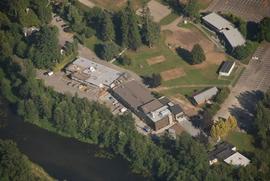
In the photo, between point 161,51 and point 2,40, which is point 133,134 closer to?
point 161,51

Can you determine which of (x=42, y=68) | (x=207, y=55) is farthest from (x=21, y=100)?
(x=207, y=55)

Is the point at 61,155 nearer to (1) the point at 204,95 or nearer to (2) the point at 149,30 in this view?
(1) the point at 204,95

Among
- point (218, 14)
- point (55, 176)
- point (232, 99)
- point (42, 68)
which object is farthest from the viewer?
point (218, 14)

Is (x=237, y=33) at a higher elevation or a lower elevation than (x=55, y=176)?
higher

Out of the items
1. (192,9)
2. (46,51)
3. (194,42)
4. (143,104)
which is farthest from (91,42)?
(143,104)

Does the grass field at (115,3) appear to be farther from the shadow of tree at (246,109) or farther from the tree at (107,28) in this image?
the shadow of tree at (246,109)
